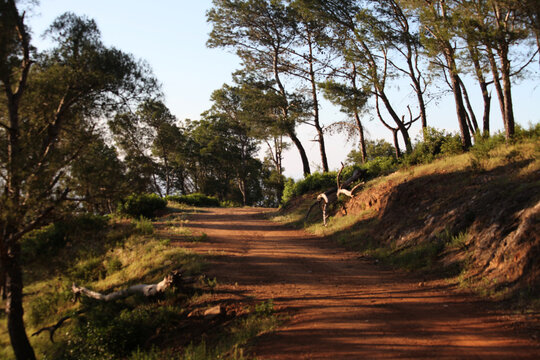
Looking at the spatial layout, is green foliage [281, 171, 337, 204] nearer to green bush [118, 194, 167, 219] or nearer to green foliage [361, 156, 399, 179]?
green foliage [361, 156, 399, 179]

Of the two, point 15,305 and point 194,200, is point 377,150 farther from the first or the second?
point 15,305

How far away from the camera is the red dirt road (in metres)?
4.79

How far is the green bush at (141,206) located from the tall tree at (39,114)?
773 centimetres

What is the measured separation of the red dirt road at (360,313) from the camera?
479cm

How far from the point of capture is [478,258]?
7.56 m

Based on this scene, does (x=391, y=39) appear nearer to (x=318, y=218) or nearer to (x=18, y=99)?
(x=318, y=218)

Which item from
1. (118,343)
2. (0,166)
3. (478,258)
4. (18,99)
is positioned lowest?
(118,343)

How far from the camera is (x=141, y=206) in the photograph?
19766mm

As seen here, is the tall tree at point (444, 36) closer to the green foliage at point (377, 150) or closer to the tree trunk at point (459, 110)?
the tree trunk at point (459, 110)

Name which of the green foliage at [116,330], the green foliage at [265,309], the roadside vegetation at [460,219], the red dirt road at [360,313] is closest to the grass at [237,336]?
the green foliage at [265,309]

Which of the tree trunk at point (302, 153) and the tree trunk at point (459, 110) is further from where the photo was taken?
the tree trunk at point (302, 153)

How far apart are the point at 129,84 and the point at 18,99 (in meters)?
4.05

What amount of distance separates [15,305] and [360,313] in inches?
318

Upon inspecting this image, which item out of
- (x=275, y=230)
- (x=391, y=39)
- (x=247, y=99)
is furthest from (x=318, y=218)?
(x=247, y=99)
